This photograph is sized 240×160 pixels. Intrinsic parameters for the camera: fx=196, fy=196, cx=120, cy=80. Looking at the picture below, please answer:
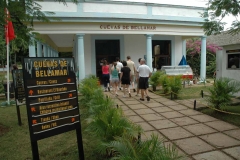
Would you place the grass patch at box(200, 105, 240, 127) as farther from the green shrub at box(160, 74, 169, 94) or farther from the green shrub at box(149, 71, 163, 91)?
the green shrub at box(149, 71, 163, 91)

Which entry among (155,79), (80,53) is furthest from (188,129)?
(80,53)

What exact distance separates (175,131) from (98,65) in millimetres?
8720

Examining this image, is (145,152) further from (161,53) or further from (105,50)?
(161,53)

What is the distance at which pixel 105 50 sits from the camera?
1252cm

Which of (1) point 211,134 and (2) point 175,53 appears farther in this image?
(2) point 175,53

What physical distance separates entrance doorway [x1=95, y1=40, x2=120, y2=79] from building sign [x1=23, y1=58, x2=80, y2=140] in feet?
31.3

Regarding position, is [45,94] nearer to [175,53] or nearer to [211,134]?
[211,134]

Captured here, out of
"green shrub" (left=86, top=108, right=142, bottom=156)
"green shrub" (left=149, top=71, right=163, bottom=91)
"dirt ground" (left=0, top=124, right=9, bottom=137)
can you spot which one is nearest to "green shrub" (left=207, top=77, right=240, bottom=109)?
"green shrub" (left=86, top=108, right=142, bottom=156)

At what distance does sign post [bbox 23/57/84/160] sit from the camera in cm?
250

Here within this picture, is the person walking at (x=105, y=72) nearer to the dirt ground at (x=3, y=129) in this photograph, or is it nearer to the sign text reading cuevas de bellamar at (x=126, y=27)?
the sign text reading cuevas de bellamar at (x=126, y=27)

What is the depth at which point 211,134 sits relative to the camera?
4188 mm

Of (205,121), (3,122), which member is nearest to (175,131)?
(205,121)

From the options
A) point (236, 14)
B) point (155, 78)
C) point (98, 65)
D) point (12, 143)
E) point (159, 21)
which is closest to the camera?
point (12, 143)

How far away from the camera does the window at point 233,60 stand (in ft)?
23.8
